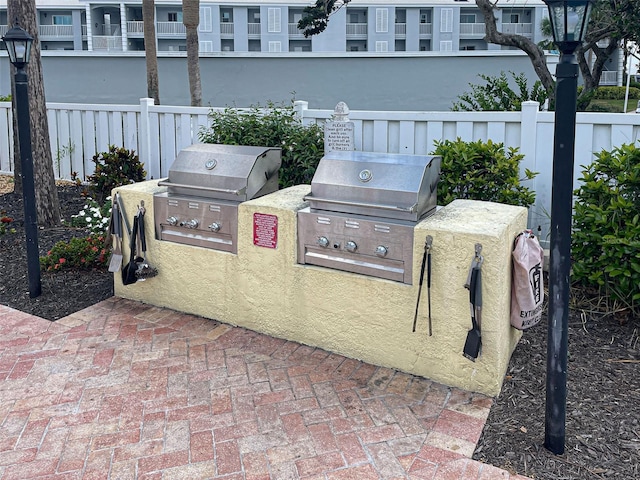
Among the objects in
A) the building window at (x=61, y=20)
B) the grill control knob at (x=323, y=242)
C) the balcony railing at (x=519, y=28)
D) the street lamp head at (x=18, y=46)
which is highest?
the building window at (x=61, y=20)

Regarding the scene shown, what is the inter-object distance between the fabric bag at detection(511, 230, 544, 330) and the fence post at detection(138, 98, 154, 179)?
5950mm

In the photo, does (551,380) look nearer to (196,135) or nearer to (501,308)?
(501,308)

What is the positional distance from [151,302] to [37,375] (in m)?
1.28

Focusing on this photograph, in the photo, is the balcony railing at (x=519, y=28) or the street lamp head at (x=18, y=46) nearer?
the street lamp head at (x=18, y=46)

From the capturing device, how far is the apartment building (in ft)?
122

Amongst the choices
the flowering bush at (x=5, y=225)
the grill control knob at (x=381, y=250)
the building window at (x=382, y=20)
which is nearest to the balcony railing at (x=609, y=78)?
the building window at (x=382, y=20)

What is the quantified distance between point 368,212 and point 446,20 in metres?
38.8

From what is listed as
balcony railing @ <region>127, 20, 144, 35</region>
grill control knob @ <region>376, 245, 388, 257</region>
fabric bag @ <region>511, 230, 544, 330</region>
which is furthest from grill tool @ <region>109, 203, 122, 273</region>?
balcony railing @ <region>127, 20, 144, 35</region>

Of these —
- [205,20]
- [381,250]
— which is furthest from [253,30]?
[381,250]

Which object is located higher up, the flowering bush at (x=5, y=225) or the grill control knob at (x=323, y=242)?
the grill control knob at (x=323, y=242)

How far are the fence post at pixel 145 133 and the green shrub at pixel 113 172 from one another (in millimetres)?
409

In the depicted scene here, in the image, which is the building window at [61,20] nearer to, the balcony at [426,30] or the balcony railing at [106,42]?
the balcony railing at [106,42]

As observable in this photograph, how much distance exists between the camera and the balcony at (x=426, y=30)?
131 feet

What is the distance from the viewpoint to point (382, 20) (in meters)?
38.7
